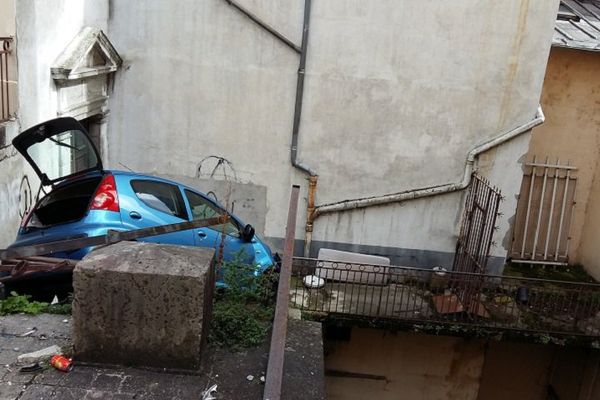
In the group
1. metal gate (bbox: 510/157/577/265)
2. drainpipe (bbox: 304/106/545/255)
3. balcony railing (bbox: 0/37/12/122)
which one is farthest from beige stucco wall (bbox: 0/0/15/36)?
metal gate (bbox: 510/157/577/265)

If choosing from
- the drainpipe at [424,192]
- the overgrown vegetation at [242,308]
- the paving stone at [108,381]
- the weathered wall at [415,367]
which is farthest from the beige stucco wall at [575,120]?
the paving stone at [108,381]

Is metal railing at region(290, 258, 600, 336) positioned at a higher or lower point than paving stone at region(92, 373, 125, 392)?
lower

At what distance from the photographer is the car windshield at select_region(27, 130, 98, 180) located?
775 cm

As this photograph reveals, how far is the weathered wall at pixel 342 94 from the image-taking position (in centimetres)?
1022

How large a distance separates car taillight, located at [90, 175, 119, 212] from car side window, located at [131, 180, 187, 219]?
14.3 inches

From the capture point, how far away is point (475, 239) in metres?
9.80

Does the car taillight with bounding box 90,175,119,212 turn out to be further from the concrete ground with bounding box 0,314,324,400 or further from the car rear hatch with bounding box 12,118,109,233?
the concrete ground with bounding box 0,314,324,400

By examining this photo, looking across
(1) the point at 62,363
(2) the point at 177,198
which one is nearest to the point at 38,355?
(1) the point at 62,363

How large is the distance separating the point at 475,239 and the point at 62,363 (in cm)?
765

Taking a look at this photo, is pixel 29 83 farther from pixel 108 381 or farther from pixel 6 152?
pixel 108 381

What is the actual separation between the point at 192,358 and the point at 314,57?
24.9 ft

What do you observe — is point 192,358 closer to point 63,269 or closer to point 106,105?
point 63,269

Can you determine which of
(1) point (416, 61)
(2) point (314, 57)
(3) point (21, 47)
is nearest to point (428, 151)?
(1) point (416, 61)

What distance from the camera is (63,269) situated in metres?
5.41
